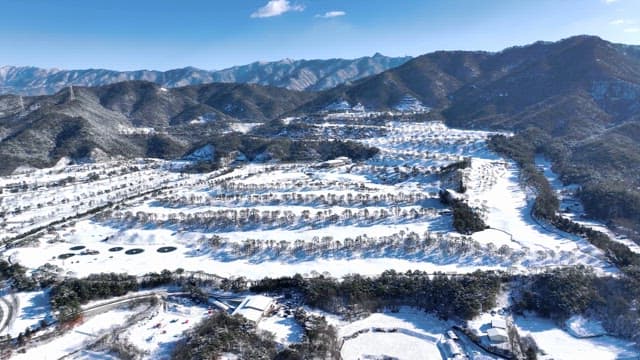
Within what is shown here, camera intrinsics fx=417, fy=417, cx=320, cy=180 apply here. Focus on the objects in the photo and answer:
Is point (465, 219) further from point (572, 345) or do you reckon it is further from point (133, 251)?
point (133, 251)

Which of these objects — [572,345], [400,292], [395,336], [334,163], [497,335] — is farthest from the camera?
[334,163]

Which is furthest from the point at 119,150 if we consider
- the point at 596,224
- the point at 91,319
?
the point at 596,224

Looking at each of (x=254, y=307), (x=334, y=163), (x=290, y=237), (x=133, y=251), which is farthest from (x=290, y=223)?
(x=334, y=163)

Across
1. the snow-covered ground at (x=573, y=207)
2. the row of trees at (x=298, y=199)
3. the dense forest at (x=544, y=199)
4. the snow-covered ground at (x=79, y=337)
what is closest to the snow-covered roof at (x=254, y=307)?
the snow-covered ground at (x=79, y=337)

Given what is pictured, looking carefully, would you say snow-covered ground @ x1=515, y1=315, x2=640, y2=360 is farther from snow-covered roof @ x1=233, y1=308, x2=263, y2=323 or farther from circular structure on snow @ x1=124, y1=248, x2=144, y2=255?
circular structure on snow @ x1=124, y1=248, x2=144, y2=255

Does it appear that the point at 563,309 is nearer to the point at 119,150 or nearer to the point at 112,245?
the point at 112,245
